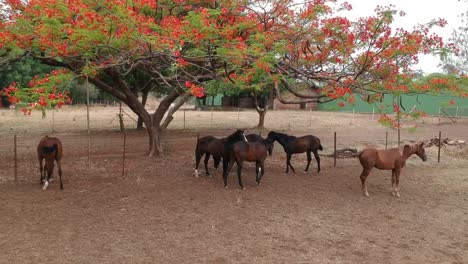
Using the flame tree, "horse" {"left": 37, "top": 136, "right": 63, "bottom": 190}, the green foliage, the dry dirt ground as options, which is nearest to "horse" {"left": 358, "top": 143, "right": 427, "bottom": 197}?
the dry dirt ground

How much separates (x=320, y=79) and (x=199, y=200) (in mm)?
4504

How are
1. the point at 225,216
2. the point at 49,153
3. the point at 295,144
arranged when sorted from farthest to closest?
the point at 295,144 → the point at 49,153 → the point at 225,216

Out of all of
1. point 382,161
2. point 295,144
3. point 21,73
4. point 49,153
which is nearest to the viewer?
point 49,153

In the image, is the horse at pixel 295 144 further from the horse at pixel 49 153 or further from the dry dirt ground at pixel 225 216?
the horse at pixel 49 153

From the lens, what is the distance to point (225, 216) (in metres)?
6.96

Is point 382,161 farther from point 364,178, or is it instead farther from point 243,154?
point 243,154

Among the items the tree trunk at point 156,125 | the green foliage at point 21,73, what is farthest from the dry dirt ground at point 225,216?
the green foliage at point 21,73

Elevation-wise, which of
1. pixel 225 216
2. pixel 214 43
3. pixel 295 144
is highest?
pixel 214 43

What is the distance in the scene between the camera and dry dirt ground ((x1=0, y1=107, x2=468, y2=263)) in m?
5.33

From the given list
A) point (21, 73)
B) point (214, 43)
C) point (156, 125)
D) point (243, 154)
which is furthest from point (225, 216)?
point (21, 73)

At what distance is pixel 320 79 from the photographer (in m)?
9.86

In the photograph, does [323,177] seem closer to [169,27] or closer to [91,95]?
[169,27]

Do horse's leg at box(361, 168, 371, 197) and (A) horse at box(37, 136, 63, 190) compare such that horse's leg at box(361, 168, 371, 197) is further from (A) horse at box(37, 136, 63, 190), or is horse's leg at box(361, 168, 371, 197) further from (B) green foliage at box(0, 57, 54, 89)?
(B) green foliage at box(0, 57, 54, 89)

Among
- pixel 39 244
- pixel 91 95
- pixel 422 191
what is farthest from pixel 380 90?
pixel 91 95
